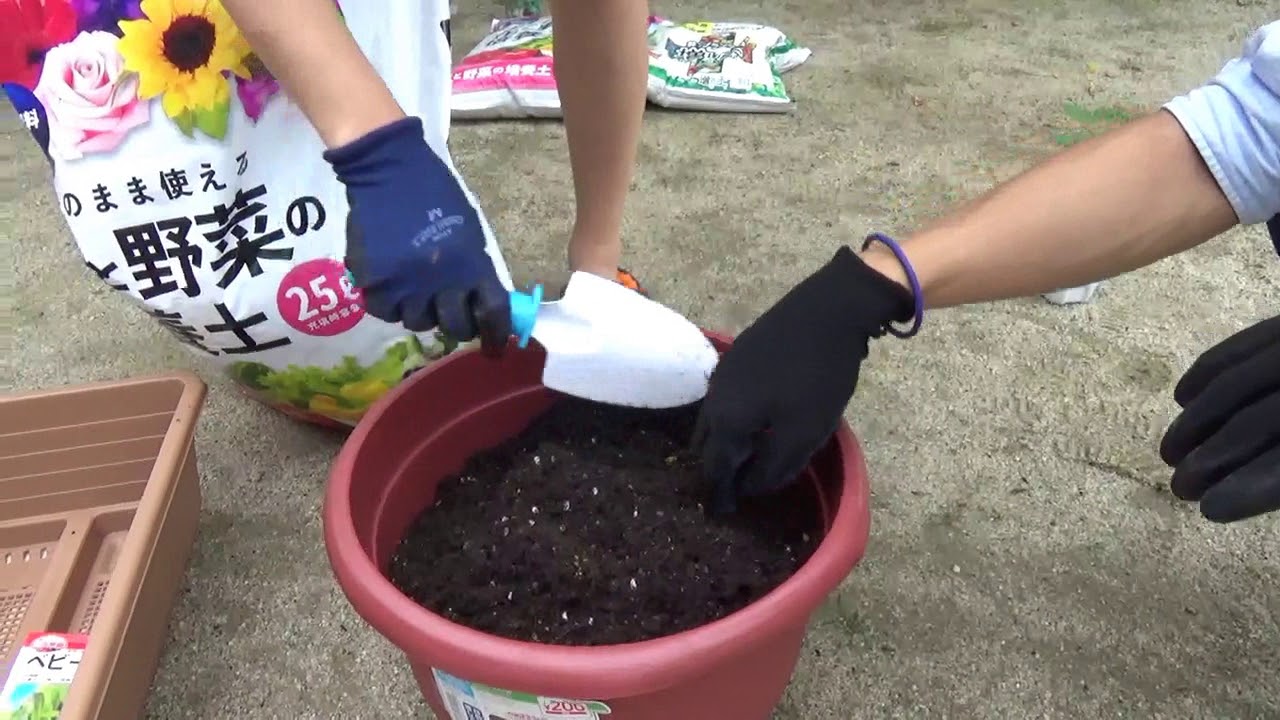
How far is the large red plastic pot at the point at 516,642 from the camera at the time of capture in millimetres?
541

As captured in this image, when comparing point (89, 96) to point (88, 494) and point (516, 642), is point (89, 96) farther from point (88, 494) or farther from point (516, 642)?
point (516, 642)

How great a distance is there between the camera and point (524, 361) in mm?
823

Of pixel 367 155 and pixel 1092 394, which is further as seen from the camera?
pixel 1092 394

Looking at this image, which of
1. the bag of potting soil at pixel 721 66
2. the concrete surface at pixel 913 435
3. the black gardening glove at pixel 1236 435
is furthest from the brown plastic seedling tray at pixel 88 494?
the bag of potting soil at pixel 721 66

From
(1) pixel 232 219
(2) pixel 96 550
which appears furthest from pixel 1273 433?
(2) pixel 96 550

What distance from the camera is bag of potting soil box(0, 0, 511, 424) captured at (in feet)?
2.58

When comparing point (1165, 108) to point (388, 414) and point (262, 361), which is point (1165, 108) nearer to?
point (388, 414)

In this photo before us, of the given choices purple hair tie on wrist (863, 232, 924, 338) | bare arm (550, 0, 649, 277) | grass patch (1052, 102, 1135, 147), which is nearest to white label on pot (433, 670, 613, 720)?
purple hair tie on wrist (863, 232, 924, 338)

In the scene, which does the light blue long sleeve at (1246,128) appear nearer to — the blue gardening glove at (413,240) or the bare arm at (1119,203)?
the bare arm at (1119,203)

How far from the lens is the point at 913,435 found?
100 cm

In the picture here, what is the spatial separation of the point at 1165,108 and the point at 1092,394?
0.48 metres

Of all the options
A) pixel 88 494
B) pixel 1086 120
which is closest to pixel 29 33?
pixel 88 494

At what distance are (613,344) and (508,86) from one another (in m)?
0.99

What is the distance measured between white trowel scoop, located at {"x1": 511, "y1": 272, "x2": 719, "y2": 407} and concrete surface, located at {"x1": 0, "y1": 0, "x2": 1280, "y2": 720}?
271mm
